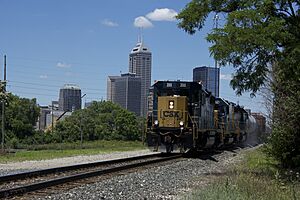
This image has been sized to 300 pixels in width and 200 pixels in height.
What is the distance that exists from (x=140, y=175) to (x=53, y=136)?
191ft

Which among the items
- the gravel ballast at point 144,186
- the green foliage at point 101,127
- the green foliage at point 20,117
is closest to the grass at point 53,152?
the gravel ballast at point 144,186

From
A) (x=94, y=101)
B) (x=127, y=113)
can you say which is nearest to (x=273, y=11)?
(x=127, y=113)

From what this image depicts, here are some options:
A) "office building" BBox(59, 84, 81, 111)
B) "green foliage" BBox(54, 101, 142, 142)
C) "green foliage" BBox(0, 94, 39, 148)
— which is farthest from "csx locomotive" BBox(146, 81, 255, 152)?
"office building" BBox(59, 84, 81, 111)

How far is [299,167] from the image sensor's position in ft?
58.1

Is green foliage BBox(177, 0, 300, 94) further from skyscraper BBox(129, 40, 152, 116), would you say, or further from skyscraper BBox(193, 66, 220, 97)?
skyscraper BBox(129, 40, 152, 116)

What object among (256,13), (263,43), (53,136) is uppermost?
(256,13)

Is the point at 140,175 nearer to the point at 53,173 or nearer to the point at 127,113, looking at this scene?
the point at 53,173

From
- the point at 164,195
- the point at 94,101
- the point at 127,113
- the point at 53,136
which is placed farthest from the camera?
the point at 94,101

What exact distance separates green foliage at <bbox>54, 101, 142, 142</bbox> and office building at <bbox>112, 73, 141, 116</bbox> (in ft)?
17.2

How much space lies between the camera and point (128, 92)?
92.1 meters

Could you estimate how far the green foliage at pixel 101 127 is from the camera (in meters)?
74.8

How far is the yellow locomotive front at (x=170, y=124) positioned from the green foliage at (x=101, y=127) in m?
49.3

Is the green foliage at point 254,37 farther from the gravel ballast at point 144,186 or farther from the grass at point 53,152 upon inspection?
the grass at point 53,152

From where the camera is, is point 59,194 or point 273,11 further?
point 273,11
